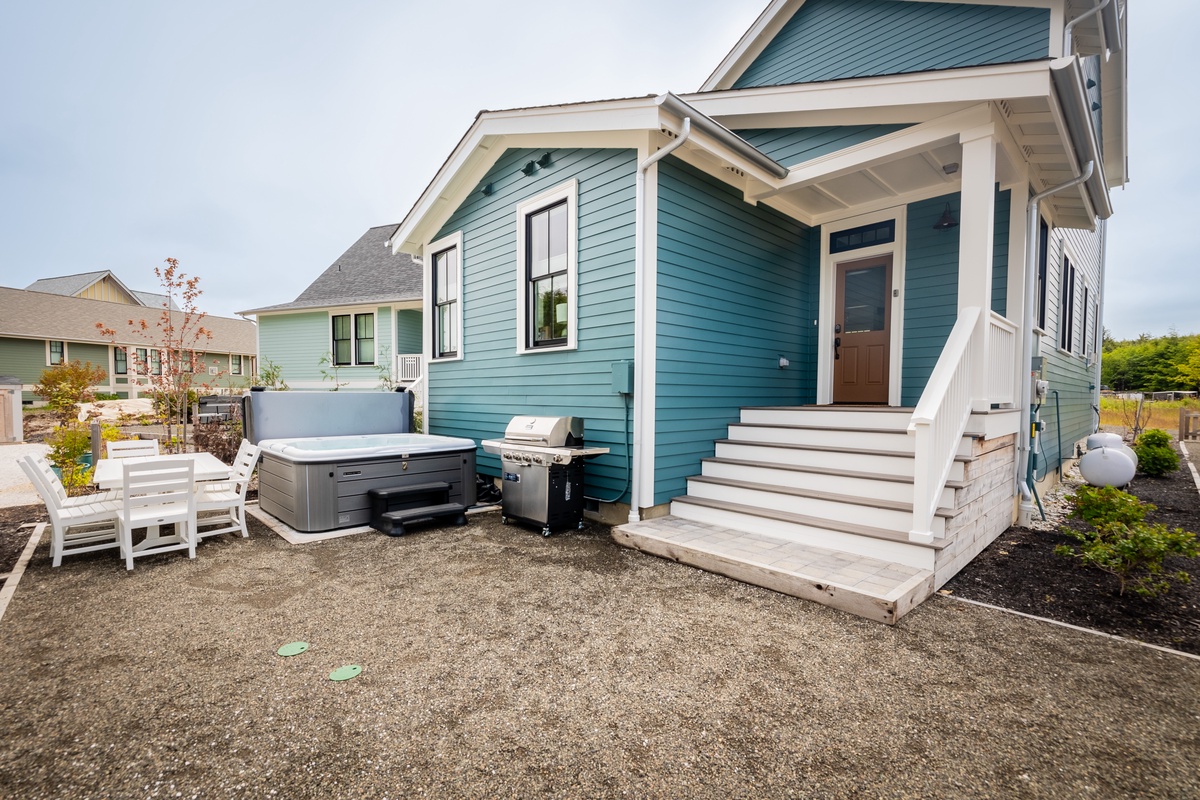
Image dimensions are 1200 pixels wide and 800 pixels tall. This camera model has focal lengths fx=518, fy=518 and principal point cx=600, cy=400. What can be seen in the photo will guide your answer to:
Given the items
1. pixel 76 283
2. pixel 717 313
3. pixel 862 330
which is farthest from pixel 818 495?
pixel 76 283

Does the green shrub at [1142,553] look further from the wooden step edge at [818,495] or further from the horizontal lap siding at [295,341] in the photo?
the horizontal lap siding at [295,341]

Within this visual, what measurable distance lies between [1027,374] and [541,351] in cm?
471

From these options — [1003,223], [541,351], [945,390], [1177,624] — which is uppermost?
[1003,223]

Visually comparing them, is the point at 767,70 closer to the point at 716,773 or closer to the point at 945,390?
the point at 945,390

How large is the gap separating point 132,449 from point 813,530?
618cm

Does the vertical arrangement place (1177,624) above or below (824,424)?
below

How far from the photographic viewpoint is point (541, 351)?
18.0 feet

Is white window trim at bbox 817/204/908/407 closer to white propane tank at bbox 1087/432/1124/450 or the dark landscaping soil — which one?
the dark landscaping soil

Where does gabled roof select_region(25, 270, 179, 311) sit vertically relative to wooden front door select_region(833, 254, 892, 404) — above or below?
above

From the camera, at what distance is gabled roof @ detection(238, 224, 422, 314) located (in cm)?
1406

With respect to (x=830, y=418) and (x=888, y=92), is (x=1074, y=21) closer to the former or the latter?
(x=888, y=92)

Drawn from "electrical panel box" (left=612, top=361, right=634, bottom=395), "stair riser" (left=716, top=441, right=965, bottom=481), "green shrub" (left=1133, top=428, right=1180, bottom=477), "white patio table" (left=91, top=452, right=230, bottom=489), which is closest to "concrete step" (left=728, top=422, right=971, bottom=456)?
"stair riser" (left=716, top=441, right=965, bottom=481)

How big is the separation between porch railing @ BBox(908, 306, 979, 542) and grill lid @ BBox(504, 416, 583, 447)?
2631 millimetres

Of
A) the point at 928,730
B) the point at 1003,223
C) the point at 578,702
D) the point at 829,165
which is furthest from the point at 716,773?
the point at 1003,223
